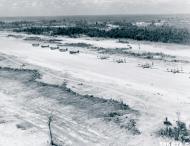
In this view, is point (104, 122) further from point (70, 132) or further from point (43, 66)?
point (43, 66)

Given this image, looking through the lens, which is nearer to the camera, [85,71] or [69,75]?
[69,75]

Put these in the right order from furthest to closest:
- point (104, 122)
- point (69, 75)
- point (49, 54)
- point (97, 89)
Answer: point (49, 54) → point (69, 75) → point (97, 89) → point (104, 122)

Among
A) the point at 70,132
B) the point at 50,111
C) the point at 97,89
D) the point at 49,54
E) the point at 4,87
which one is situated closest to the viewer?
the point at 70,132

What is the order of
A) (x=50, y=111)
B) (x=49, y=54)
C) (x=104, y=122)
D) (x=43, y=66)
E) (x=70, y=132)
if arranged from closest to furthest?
(x=70, y=132) < (x=104, y=122) < (x=50, y=111) < (x=43, y=66) < (x=49, y=54)

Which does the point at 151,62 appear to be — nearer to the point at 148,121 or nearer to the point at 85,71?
the point at 85,71

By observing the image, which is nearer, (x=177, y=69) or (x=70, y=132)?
(x=70, y=132)

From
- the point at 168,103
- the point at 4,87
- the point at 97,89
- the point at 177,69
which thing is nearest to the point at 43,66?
the point at 4,87

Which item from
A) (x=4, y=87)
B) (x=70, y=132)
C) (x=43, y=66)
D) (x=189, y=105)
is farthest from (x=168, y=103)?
(x=43, y=66)

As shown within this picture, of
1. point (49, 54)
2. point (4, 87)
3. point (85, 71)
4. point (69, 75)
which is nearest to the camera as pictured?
point (4, 87)
